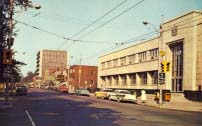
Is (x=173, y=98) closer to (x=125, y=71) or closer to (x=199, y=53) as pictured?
(x=199, y=53)

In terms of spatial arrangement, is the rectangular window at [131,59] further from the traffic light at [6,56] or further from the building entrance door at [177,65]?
the traffic light at [6,56]

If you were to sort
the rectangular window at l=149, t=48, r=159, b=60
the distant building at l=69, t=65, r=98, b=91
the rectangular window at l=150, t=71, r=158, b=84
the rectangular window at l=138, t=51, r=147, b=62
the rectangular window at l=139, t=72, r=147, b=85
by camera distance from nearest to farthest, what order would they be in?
1. the rectangular window at l=149, t=48, r=159, b=60
2. the rectangular window at l=150, t=71, r=158, b=84
3. the rectangular window at l=139, t=72, r=147, b=85
4. the rectangular window at l=138, t=51, r=147, b=62
5. the distant building at l=69, t=65, r=98, b=91

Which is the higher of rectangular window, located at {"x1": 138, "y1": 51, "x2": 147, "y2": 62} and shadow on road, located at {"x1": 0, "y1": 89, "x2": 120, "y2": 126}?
rectangular window, located at {"x1": 138, "y1": 51, "x2": 147, "y2": 62}

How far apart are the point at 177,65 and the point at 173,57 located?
6.03 ft

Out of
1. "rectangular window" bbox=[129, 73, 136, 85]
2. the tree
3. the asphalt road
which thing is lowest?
the asphalt road

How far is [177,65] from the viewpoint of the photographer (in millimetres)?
62125

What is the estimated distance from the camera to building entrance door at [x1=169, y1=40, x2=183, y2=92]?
6087cm

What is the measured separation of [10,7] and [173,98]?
32539mm

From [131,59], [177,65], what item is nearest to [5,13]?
[177,65]

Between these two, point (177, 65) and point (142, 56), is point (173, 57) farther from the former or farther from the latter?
point (142, 56)

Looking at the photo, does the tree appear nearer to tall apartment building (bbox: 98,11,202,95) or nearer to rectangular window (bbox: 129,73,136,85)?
tall apartment building (bbox: 98,11,202,95)

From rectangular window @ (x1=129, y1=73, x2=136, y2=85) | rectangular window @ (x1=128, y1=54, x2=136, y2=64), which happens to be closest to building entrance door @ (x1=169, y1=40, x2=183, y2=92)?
rectangular window @ (x1=128, y1=54, x2=136, y2=64)

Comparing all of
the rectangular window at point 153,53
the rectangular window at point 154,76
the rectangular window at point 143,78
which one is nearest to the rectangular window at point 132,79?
the rectangular window at point 143,78

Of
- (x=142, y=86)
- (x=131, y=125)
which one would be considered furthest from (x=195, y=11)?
(x=131, y=125)
